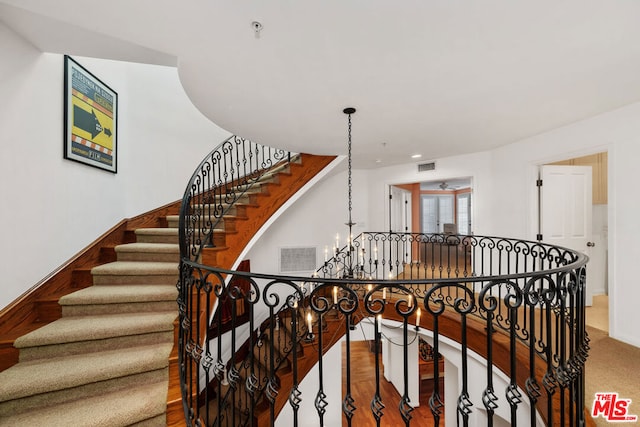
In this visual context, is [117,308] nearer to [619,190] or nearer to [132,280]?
[132,280]

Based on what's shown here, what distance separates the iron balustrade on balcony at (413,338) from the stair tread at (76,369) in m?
0.26

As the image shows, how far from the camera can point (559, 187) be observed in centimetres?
429

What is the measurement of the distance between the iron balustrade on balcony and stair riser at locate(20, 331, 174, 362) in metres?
0.33

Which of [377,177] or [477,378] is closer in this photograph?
[477,378]

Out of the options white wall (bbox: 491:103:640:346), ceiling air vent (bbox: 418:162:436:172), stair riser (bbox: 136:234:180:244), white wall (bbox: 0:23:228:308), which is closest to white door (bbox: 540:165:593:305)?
white wall (bbox: 491:103:640:346)

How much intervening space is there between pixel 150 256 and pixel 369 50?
309 cm

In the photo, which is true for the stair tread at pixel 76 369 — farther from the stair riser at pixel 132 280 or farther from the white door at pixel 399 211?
the white door at pixel 399 211

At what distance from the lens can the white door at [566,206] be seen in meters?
4.23

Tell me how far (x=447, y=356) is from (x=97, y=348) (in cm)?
454

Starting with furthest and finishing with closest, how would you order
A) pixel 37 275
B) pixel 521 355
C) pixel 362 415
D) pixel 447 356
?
pixel 362 415, pixel 447 356, pixel 521 355, pixel 37 275

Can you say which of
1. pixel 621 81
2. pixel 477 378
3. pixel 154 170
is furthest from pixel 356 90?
pixel 477 378

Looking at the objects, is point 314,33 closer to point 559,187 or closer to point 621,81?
point 621,81

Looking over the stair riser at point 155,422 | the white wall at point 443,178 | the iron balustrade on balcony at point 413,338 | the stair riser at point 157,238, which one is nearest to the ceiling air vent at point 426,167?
the white wall at point 443,178

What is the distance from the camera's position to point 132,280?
2723 mm
